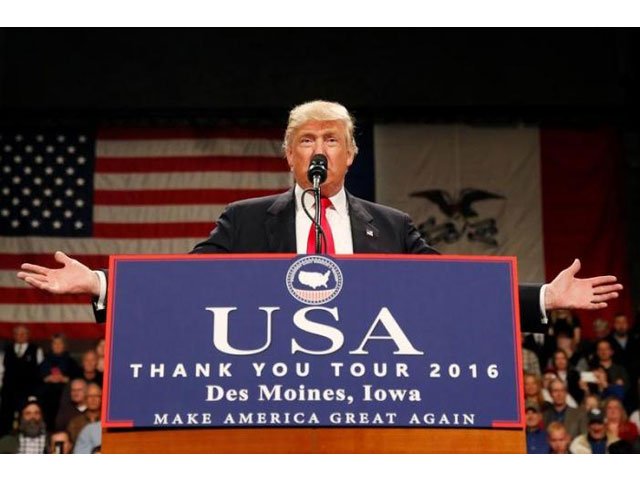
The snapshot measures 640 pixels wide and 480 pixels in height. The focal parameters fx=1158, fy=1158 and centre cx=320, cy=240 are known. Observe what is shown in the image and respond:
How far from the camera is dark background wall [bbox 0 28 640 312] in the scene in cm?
1274

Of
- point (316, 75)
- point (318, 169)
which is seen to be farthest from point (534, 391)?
point (318, 169)

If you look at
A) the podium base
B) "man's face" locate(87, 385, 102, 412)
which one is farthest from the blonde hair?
"man's face" locate(87, 385, 102, 412)

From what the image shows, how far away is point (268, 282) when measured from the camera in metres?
3.09

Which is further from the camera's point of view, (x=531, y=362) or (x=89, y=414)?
(x=531, y=362)

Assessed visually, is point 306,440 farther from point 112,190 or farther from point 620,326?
point 112,190

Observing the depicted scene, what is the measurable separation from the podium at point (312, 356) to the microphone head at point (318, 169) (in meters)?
0.39

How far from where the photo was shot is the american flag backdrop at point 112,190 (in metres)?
12.5

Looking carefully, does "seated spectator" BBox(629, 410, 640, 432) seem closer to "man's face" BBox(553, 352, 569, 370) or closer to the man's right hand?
"man's face" BBox(553, 352, 569, 370)

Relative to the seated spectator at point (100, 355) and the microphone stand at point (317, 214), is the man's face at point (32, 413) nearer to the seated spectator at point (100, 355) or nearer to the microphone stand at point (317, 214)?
the seated spectator at point (100, 355)

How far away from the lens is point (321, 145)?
142 inches

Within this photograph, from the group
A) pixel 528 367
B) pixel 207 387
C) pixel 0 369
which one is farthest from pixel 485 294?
pixel 0 369

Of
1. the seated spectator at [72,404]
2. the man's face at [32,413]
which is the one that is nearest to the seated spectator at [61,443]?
the seated spectator at [72,404]

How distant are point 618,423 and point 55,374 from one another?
17.4ft

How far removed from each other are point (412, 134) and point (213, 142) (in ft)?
7.23
